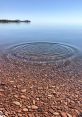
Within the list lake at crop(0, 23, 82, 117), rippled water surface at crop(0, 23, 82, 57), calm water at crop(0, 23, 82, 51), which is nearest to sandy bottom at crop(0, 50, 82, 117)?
lake at crop(0, 23, 82, 117)

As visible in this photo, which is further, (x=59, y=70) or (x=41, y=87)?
(x=59, y=70)

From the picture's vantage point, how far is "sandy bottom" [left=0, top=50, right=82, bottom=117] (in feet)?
30.4

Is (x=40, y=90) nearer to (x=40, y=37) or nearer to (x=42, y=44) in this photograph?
(x=42, y=44)

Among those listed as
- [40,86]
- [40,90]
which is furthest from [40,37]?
[40,90]

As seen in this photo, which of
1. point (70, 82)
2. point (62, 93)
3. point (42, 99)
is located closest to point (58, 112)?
point (42, 99)

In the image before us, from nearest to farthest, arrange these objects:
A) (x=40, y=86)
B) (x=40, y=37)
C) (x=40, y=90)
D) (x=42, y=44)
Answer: (x=40, y=90)
(x=40, y=86)
(x=42, y=44)
(x=40, y=37)

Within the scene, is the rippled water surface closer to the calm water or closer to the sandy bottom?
the calm water

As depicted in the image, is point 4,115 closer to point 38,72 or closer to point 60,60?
point 38,72

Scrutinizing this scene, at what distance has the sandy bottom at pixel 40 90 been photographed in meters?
9.27

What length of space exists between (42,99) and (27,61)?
9881 millimetres

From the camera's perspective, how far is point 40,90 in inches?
472

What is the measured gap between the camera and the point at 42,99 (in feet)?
34.9

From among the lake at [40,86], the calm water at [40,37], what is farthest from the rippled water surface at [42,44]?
the lake at [40,86]

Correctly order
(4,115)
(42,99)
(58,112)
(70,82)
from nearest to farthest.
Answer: (4,115) → (58,112) → (42,99) → (70,82)
